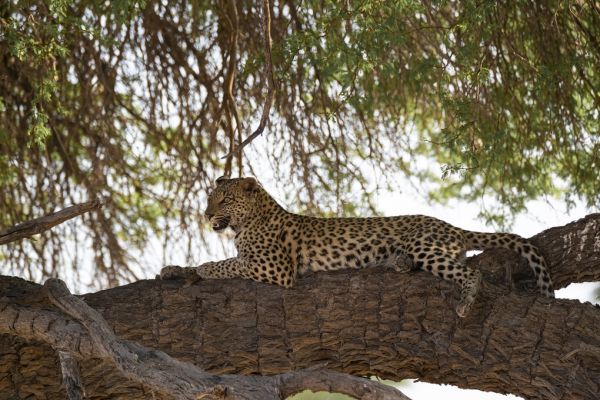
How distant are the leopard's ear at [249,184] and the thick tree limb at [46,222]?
9.22 feet

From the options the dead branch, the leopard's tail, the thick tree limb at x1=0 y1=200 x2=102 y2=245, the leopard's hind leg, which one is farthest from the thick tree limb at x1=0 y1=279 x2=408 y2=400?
the leopard's tail

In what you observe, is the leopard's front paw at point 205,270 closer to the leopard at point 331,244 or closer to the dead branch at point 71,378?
the leopard at point 331,244

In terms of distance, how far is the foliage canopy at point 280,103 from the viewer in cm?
819

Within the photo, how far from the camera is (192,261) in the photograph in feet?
31.3

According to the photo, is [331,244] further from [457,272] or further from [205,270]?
[457,272]

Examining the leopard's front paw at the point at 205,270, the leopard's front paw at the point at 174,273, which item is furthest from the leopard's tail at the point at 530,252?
the leopard's front paw at the point at 174,273

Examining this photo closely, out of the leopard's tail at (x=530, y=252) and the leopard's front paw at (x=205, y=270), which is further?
the leopard's front paw at (x=205, y=270)

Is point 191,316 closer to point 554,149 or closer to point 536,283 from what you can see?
point 536,283

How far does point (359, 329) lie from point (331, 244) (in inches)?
43.4

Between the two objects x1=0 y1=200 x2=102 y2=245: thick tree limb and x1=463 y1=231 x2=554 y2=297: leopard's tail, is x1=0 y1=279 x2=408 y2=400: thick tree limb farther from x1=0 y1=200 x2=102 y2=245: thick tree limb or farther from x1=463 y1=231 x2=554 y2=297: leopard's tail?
x1=463 y1=231 x2=554 y2=297: leopard's tail

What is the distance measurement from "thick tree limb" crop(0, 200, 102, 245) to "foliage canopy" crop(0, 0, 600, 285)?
2191mm

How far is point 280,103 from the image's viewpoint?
9.42 m

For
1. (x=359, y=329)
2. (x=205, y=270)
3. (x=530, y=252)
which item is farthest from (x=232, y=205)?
(x=530, y=252)

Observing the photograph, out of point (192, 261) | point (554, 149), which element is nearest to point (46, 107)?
point (192, 261)
